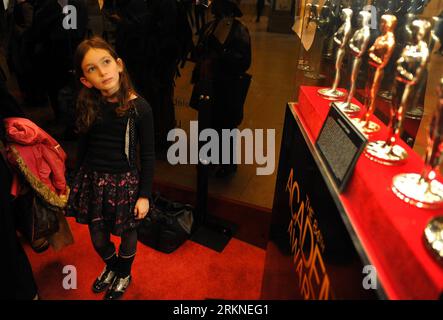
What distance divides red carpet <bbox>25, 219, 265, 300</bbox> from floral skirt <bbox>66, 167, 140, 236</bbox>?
1.43 ft

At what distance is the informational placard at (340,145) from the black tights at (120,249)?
1055mm

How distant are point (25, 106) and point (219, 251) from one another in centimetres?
245

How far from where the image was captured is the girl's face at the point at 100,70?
126 centimetres

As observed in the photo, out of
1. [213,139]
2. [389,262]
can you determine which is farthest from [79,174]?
[389,262]

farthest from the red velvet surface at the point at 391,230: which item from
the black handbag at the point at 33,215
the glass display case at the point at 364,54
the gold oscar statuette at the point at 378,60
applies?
the black handbag at the point at 33,215

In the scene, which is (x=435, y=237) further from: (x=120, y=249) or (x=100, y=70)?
(x=120, y=249)

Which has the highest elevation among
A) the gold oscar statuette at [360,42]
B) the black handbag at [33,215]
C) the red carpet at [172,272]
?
the gold oscar statuette at [360,42]

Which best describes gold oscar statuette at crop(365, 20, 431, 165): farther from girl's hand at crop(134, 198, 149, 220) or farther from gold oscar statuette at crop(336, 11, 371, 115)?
girl's hand at crop(134, 198, 149, 220)

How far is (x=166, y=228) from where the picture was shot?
2008 mm

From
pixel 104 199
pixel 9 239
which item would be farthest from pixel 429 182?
pixel 9 239

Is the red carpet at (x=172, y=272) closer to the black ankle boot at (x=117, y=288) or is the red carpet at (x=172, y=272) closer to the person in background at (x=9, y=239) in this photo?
the black ankle boot at (x=117, y=288)

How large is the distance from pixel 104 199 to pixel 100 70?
0.55m

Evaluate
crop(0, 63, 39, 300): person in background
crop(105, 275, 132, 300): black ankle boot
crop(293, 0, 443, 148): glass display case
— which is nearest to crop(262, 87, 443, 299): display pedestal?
crop(293, 0, 443, 148): glass display case

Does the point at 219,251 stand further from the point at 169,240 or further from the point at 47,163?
the point at 47,163
